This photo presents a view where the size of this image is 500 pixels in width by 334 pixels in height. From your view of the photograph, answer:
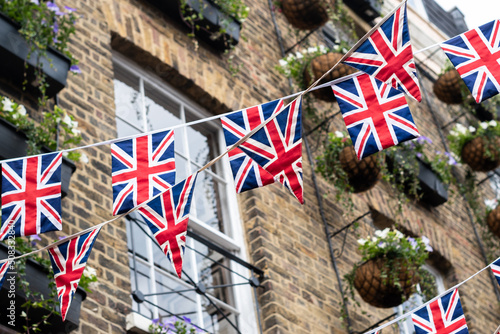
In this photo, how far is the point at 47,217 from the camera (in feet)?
14.8

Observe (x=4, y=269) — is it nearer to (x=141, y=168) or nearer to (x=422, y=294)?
(x=141, y=168)

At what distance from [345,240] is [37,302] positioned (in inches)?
143

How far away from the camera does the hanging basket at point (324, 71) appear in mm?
8242

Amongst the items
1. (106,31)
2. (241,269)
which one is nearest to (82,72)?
(106,31)

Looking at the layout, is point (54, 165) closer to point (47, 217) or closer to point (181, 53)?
point (47, 217)

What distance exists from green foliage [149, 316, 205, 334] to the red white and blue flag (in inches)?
53.2

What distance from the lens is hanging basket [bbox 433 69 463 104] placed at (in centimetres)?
1090

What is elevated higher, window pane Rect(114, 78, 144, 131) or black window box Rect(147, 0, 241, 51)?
black window box Rect(147, 0, 241, 51)

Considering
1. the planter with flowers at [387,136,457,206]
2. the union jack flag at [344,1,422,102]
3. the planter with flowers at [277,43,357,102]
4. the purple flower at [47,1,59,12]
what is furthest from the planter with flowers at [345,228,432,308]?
the purple flower at [47,1,59,12]

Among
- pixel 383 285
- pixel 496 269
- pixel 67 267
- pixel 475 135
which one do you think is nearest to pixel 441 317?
pixel 496 269

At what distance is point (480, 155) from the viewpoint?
32.4ft

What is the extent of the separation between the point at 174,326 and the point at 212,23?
10.6 ft

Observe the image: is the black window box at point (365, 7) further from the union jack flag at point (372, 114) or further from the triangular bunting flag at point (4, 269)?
the triangular bunting flag at point (4, 269)

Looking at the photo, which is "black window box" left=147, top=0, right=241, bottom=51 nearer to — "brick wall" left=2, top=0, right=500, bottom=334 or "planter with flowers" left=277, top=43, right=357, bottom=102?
"brick wall" left=2, top=0, right=500, bottom=334
